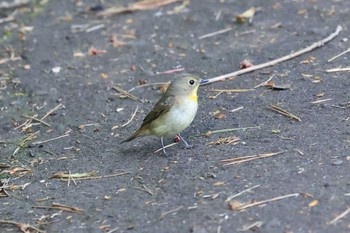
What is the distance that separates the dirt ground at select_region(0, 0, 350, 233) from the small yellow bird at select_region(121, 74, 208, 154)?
21 cm

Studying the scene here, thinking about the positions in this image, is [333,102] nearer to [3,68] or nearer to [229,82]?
[229,82]

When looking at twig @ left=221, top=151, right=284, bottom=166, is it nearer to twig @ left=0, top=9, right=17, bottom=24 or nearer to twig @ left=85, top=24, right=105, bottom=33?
twig @ left=85, top=24, right=105, bottom=33

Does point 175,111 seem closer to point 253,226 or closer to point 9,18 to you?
point 253,226

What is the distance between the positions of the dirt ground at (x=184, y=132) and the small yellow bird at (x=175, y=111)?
0.69 ft

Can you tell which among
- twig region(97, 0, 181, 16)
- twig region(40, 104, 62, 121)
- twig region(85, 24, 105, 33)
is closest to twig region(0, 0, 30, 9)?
twig region(97, 0, 181, 16)

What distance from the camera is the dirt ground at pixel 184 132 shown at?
464 cm

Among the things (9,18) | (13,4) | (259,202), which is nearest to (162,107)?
(259,202)

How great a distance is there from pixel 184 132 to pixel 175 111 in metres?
0.51

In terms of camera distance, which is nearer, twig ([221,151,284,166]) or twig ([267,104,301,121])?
twig ([221,151,284,166])

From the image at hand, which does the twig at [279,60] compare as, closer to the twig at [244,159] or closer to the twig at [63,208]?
the twig at [244,159]

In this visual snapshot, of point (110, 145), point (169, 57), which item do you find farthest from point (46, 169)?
point (169, 57)

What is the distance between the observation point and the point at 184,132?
19.7 feet

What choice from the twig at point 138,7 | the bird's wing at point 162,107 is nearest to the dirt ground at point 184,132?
the twig at point 138,7

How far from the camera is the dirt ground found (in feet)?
15.2
